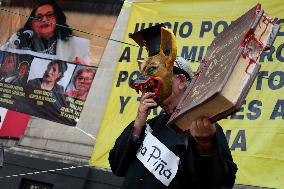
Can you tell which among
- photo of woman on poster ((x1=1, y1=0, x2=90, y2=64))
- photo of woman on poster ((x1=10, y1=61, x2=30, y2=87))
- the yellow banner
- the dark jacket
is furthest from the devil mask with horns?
photo of woman on poster ((x1=10, y1=61, x2=30, y2=87))

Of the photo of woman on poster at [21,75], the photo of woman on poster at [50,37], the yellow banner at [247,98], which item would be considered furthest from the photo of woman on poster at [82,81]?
the photo of woman on poster at [21,75]

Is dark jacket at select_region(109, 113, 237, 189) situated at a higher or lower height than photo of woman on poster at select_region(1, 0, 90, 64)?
lower

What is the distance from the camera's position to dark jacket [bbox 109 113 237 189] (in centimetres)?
230

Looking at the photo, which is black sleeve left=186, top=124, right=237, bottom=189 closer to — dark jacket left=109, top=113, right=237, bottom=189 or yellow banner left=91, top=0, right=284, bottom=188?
dark jacket left=109, top=113, right=237, bottom=189

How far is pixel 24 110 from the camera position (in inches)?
272

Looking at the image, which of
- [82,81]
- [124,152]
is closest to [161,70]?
[124,152]

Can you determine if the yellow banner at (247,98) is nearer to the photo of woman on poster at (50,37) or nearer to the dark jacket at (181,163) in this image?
the photo of woman on poster at (50,37)

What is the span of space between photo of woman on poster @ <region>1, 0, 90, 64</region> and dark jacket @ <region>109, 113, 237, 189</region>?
400 cm

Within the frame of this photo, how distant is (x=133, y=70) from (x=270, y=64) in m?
1.79

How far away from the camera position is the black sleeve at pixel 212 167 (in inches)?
89.2

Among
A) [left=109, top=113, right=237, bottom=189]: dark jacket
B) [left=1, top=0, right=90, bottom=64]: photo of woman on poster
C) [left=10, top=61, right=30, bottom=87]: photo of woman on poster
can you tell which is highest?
[left=1, top=0, right=90, bottom=64]: photo of woman on poster

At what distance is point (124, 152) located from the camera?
2.88 m

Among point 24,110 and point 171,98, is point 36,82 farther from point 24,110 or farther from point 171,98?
point 171,98

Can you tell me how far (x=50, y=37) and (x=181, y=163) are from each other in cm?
496
